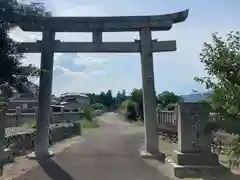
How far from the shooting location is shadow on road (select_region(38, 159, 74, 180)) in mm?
12039

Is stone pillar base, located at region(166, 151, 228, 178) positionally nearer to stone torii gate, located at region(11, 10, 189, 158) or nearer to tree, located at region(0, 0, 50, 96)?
stone torii gate, located at region(11, 10, 189, 158)

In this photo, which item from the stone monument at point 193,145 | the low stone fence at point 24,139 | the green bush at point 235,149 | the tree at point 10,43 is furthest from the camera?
the low stone fence at point 24,139

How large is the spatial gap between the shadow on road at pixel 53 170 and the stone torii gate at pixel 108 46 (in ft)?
4.25

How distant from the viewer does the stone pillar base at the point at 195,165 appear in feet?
37.3

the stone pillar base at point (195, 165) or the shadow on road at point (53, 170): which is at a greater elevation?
the stone pillar base at point (195, 165)

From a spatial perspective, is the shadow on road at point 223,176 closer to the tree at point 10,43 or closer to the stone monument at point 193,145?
the stone monument at point 193,145

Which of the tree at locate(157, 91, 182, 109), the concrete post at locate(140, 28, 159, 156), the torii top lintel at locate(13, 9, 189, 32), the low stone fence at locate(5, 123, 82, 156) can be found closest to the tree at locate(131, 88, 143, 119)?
the tree at locate(157, 91, 182, 109)

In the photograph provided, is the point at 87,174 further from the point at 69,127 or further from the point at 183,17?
the point at 69,127

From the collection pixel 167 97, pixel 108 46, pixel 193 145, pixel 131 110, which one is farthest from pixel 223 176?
pixel 131 110

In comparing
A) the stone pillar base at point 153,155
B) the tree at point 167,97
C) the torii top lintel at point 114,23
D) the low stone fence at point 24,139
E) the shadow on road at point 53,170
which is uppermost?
the torii top lintel at point 114,23

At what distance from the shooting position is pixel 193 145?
38.8 feet

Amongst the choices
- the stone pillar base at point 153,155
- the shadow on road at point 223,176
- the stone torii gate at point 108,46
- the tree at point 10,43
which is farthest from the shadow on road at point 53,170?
the tree at point 10,43

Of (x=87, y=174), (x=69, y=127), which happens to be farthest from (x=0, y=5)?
(x=69, y=127)

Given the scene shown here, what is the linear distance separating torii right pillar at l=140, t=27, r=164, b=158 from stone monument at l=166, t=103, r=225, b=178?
15.7 ft
